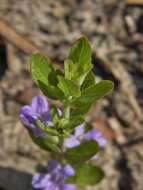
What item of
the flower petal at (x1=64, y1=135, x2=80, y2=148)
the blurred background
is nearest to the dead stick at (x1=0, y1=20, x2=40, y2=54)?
the blurred background

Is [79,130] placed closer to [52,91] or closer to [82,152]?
[82,152]

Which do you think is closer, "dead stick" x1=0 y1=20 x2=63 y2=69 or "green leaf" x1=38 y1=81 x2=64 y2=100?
"green leaf" x1=38 y1=81 x2=64 y2=100

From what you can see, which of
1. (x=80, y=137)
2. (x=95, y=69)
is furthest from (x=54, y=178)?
(x=95, y=69)

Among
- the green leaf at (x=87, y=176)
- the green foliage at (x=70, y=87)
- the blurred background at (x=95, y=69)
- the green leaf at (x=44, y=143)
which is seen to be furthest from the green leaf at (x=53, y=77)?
the blurred background at (x=95, y=69)

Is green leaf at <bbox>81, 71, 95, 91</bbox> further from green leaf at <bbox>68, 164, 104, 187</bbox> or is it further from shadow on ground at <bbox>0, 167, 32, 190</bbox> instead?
shadow on ground at <bbox>0, 167, 32, 190</bbox>

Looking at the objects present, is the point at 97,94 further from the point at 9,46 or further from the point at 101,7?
the point at 101,7

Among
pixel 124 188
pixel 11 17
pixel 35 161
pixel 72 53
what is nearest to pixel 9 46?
Result: pixel 11 17

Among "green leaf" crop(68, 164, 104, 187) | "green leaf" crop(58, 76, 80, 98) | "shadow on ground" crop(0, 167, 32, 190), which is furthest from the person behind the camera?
"shadow on ground" crop(0, 167, 32, 190)
